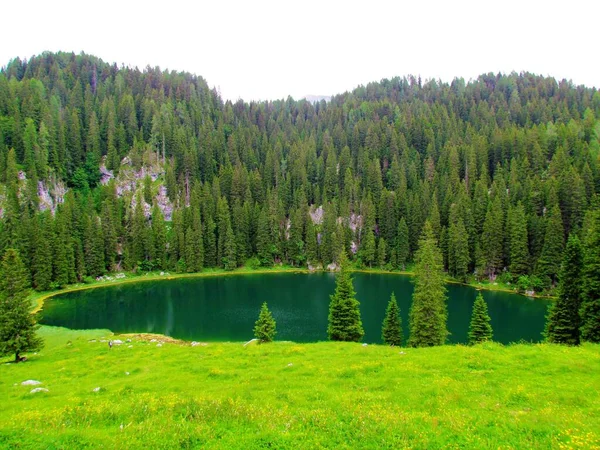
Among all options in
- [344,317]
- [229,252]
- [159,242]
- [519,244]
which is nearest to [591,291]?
[344,317]

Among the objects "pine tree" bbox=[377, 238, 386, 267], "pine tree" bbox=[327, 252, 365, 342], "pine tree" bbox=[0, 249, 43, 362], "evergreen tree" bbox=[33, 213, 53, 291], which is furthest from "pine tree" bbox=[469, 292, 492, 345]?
"evergreen tree" bbox=[33, 213, 53, 291]

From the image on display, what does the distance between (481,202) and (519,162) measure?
97.9ft

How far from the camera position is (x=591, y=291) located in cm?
3131

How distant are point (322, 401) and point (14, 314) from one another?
3106 cm

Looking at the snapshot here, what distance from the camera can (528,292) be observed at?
78.8m

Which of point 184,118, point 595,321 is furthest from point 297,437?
point 184,118

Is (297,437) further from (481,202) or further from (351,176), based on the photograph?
(351,176)

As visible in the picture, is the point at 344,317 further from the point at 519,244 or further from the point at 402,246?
the point at 402,246

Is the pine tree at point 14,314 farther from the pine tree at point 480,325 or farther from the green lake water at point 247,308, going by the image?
the pine tree at point 480,325

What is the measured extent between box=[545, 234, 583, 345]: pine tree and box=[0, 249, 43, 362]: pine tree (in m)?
48.4

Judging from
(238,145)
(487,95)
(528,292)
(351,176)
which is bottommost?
(528,292)

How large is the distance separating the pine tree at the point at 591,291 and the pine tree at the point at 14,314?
48.6 meters

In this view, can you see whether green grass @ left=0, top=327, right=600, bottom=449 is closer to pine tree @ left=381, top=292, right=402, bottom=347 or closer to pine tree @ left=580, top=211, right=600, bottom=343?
pine tree @ left=580, top=211, right=600, bottom=343

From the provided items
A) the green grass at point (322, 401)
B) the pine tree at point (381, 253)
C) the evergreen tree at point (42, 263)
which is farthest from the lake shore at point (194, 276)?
the green grass at point (322, 401)
